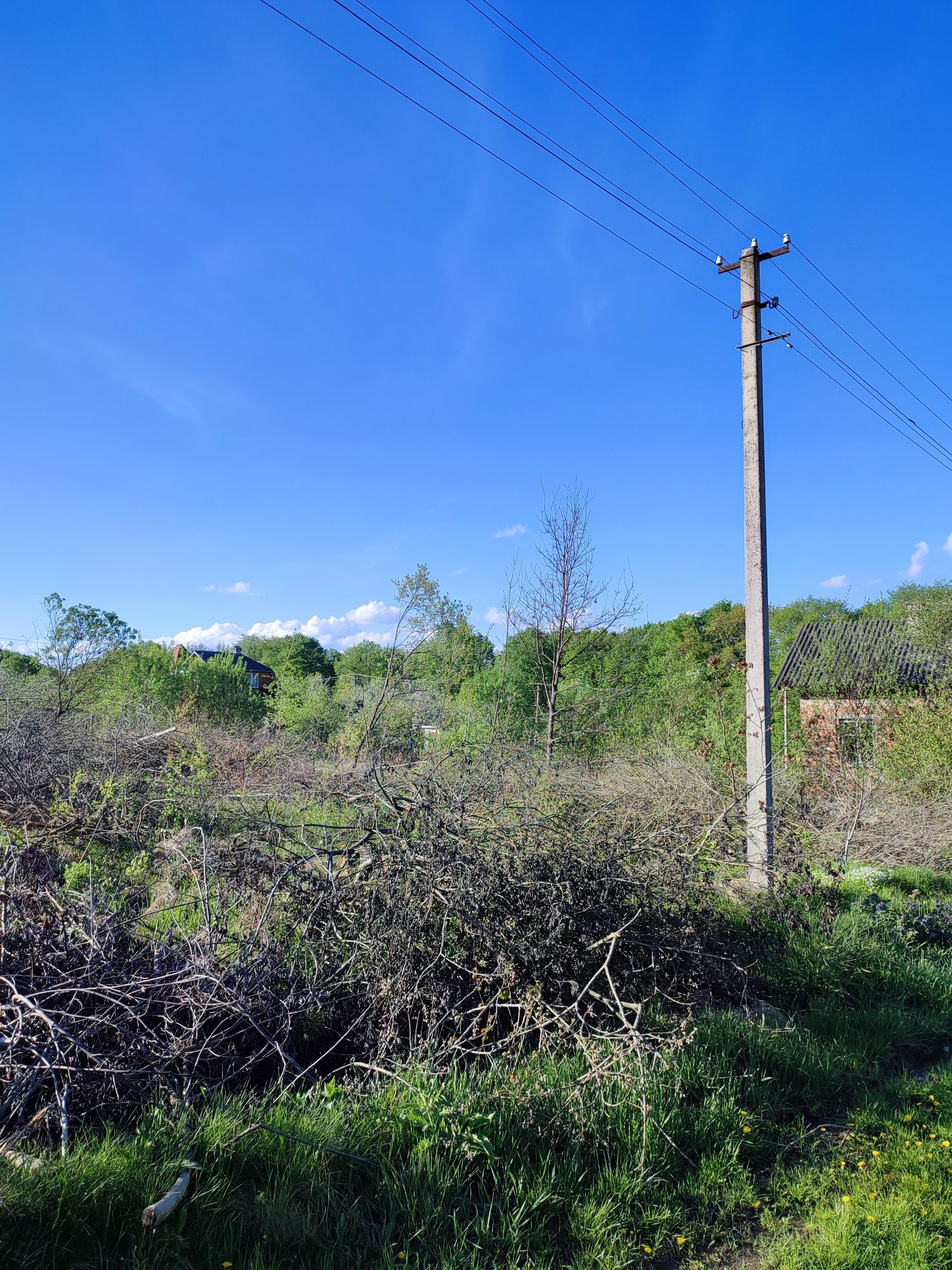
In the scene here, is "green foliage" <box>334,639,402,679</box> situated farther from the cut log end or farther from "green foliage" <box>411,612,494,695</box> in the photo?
the cut log end

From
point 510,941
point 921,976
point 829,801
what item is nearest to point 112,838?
point 510,941

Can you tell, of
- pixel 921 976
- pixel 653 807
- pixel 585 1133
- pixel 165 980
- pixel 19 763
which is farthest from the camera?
pixel 19 763

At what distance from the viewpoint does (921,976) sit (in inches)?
197

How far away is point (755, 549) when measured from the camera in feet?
24.2

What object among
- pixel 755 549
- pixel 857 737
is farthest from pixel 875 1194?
pixel 857 737

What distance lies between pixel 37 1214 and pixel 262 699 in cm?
2024

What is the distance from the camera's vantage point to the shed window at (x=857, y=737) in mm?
13453

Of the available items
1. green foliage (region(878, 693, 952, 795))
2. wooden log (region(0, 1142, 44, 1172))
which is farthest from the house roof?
wooden log (region(0, 1142, 44, 1172))

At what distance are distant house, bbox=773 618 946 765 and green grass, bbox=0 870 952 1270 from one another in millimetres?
9053

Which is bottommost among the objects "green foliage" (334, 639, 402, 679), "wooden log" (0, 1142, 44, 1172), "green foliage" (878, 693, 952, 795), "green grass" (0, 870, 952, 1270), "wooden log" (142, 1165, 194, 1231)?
"green grass" (0, 870, 952, 1270)

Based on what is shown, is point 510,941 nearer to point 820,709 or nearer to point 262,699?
point 820,709

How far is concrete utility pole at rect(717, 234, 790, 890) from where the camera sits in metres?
6.96

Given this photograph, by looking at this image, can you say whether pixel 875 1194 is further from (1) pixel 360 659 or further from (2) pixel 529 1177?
(1) pixel 360 659

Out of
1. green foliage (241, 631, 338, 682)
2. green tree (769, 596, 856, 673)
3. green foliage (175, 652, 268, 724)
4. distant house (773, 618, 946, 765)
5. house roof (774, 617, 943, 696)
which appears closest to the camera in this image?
distant house (773, 618, 946, 765)
